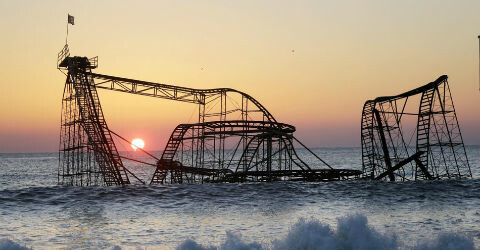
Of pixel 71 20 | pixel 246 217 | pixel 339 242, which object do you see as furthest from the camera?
pixel 71 20

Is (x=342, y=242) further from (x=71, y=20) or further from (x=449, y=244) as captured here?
(x=71, y=20)

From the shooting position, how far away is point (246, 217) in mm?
21875

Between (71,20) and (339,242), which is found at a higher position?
(71,20)

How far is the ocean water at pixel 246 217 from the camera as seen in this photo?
1484cm

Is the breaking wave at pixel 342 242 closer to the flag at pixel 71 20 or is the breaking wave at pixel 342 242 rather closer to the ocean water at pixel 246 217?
the ocean water at pixel 246 217

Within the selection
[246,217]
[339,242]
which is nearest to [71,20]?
[246,217]

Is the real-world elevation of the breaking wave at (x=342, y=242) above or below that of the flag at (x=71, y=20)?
below

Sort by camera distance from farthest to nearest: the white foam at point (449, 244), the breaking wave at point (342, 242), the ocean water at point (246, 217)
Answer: the ocean water at point (246, 217) → the breaking wave at point (342, 242) → the white foam at point (449, 244)

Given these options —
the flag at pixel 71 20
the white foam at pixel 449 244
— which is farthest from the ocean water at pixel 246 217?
the flag at pixel 71 20

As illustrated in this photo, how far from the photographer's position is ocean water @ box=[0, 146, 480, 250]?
14.8 metres

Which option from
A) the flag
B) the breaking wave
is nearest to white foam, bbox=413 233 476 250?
the breaking wave

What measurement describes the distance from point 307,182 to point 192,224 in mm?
23730

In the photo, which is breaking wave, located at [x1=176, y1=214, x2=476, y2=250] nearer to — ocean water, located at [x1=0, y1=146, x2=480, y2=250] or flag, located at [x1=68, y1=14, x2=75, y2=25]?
ocean water, located at [x1=0, y1=146, x2=480, y2=250]

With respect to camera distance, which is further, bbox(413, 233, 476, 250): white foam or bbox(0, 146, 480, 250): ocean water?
bbox(0, 146, 480, 250): ocean water
